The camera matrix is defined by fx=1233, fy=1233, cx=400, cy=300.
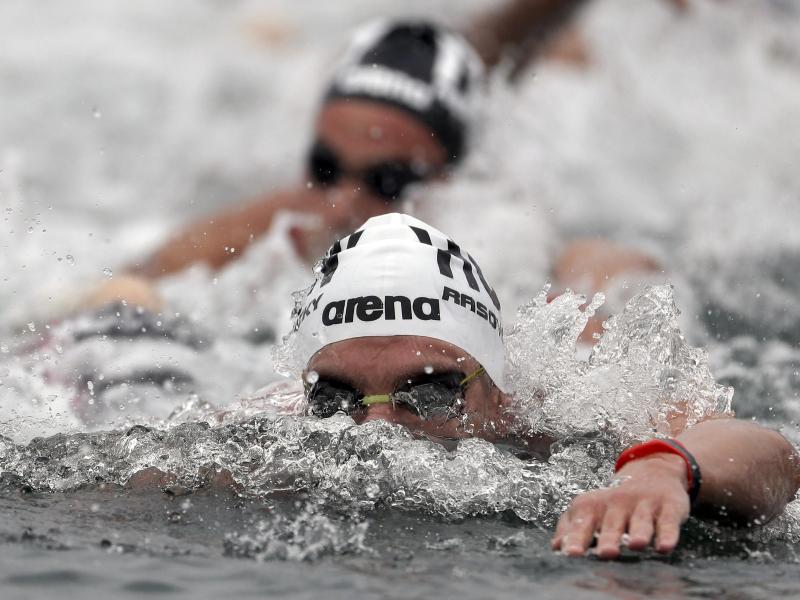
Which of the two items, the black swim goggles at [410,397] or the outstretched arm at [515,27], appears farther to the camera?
the outstretched arm at [515,27]

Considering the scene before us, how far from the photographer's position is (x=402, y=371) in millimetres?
3152

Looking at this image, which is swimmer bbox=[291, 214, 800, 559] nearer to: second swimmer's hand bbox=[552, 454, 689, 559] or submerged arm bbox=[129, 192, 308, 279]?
second swimmer's hand bbox=[552, 454, 689, 559]

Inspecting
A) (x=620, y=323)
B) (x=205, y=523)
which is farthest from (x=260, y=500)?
(x=620, y=323)

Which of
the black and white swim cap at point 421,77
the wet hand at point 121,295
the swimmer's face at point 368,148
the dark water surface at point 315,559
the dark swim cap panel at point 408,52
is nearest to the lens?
the dark water surface at point 315,559

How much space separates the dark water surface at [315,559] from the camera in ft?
7.23

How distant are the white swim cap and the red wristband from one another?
0.80 m

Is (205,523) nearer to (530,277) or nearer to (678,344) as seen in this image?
(678,344)

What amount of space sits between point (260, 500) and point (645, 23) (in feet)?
27.4

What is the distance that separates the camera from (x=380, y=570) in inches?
91.2

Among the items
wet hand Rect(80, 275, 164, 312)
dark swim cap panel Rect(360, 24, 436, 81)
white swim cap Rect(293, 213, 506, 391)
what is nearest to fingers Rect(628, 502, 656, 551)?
white swim cap Rect(293, 213, 506, 391)

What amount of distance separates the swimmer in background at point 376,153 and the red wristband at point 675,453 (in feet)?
9.43

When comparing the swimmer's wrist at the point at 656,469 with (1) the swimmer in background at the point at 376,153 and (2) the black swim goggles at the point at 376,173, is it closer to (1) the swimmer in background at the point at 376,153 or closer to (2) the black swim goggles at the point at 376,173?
(1) the swimmer in background at the point at 376,153

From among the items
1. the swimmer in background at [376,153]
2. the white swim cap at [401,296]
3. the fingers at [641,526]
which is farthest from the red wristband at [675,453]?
the swimmer in background at [376,153]

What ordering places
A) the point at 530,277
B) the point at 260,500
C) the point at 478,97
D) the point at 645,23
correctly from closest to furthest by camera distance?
1. the point at 260,500
2. the point at 530,277
3. the point at 478,97
4. the point at 645,23
